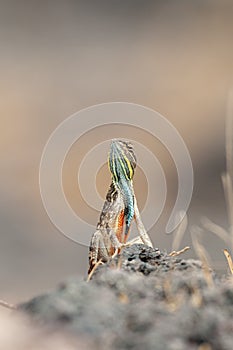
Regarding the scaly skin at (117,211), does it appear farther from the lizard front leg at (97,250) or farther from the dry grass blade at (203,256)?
the dry grass blade at (203,256)

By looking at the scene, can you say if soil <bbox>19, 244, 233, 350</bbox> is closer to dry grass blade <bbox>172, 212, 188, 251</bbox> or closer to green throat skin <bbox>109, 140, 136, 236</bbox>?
dry grass blade <bbox>172, 212, 188, 251</bbox>

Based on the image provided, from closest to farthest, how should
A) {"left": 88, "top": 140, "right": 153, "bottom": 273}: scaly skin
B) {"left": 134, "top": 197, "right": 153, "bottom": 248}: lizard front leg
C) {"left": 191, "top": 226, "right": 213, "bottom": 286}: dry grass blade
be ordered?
{"left": 191, "top": 226, "right": 213, "bottom": 286}: dry grass blade → {"left": 88, "top": 140, "right": 153, "bottom": 273}: scaly skin → {"left": 134, "top": 197, "right": 153, "bottom": 248}: lizard front leg

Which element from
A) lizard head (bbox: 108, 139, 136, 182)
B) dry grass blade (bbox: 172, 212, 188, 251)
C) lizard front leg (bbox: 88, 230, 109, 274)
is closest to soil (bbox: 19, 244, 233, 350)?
dry grass blade (bbox: 172, 212, 188, 251)

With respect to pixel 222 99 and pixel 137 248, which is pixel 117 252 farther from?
pixel 222 99

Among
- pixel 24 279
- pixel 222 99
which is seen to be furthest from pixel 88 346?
pixel 222 99

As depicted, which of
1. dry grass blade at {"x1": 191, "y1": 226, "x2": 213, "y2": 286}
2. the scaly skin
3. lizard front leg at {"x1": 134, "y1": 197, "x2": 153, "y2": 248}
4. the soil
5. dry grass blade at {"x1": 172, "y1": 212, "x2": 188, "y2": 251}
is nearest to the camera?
the soil

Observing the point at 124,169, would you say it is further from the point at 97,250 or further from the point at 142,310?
the point at 142,310

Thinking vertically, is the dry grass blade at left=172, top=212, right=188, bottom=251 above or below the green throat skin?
below
